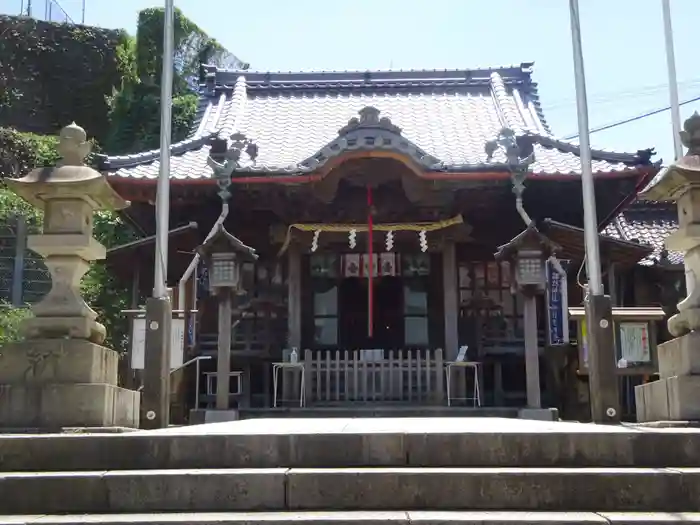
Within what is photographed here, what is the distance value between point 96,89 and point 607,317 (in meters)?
31.8

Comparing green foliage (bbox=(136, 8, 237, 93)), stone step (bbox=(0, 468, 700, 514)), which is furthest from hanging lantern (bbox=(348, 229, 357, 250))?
green foliage (bbox=(136, 8, 237, 93))

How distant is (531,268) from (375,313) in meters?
4.24

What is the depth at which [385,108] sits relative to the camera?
17500mm

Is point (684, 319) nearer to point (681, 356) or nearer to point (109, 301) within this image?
point (681, 356)

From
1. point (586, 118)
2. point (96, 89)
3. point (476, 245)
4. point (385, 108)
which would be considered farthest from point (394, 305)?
point (96, 89)

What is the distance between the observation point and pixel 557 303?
1159 cm

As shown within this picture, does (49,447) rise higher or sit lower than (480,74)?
lower

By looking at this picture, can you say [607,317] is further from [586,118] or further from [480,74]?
[480,74]

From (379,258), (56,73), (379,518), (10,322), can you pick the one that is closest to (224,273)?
(379,258)

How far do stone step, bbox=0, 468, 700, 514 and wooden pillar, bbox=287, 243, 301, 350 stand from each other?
8.00m

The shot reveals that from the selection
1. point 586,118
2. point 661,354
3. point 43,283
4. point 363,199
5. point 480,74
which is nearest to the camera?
point 661,354

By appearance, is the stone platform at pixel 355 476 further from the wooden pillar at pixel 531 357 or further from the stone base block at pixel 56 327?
the wooden pillar at pixel 531 357

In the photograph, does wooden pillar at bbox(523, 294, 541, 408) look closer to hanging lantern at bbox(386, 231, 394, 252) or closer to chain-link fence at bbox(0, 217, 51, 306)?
hanging lantern at bbox(386, 231, 394, 252)

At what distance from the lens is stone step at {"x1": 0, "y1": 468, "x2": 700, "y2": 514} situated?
4730 mm
